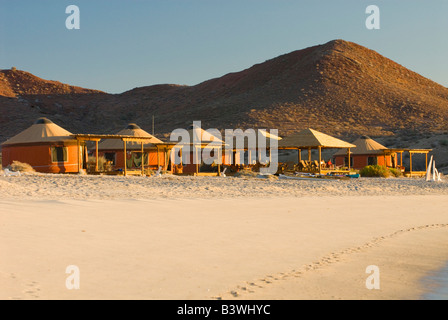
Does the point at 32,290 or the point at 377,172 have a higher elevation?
the point at 32,290

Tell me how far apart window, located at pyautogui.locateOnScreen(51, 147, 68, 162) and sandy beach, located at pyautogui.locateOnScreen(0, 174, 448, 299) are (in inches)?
464

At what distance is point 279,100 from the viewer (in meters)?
56.4

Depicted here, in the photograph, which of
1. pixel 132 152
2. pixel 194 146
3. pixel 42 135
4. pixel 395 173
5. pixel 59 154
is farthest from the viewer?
pixel 132 152

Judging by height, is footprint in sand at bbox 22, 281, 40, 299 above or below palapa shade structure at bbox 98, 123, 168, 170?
below

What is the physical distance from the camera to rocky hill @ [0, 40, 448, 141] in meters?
51.2

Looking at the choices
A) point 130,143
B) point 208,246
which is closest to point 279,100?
point 130,143

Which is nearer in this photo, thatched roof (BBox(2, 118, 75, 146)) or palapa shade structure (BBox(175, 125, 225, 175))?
thatched roof (BBox(2, 118, 75, 146))

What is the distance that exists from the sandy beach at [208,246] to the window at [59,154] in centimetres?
1178

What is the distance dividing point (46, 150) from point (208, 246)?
18.6 m

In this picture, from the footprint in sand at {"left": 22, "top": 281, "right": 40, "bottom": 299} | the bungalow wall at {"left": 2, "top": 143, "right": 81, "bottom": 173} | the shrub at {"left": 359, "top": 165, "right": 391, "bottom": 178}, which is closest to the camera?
the footprint in sand at {"left": 22, "top": 281, "right": 40, "bottom": 299}

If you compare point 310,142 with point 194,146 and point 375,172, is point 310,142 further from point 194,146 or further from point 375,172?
point 194,146

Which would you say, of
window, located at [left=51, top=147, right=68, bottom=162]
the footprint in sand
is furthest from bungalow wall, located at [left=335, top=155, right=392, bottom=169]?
the footprint in sand

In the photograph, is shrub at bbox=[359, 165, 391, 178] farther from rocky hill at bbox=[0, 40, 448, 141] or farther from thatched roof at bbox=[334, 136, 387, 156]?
rocky hill at bbox=[0, 40, 448, 141]
